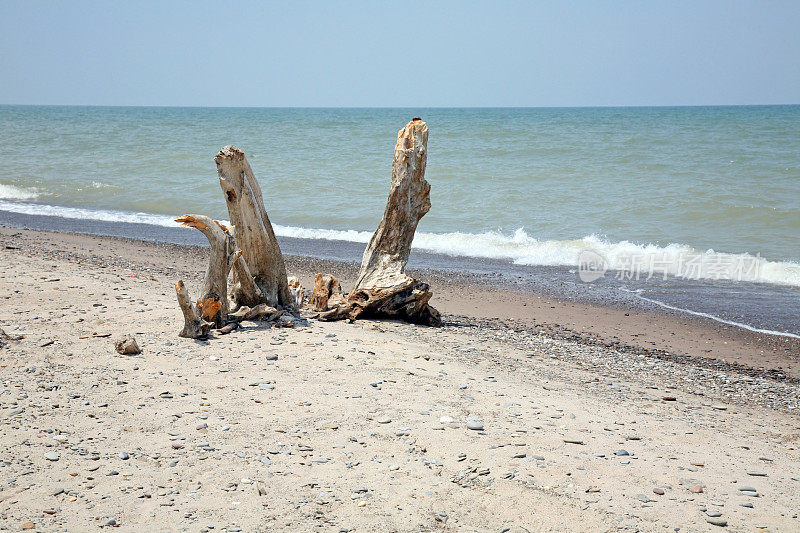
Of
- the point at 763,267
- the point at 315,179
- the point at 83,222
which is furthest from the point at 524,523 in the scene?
the point at 315,179

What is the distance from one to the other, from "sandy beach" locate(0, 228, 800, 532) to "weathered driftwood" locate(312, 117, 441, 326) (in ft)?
0.78

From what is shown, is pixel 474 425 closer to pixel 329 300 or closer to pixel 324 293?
pixel 329 300

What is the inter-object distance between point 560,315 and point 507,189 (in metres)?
11.0

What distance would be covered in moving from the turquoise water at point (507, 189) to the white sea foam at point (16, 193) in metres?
0.05

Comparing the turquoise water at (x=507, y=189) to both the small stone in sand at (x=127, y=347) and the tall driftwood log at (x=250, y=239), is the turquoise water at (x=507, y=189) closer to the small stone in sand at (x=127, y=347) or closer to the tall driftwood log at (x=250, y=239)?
the tall driftwood log at (x=250, y=239)

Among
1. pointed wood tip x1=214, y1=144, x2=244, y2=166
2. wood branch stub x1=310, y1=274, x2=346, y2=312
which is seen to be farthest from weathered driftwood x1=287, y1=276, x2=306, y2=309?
pointed wood tip x1=214, y1=144, x2=244, y2=166

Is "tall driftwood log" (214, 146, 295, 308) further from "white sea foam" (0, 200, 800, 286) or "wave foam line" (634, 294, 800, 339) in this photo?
"white sea foam" (0, 200, 800, 286)

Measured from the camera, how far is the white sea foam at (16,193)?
797 inches

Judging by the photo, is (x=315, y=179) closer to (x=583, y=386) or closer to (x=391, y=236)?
(x=391, y=236)

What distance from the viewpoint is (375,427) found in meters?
4.69

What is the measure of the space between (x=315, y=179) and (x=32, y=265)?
43.6 feet

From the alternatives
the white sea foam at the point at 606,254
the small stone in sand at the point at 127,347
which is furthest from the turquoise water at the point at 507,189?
the small stone in sand at the point at 127,347

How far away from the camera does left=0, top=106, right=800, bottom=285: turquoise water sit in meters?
13.9

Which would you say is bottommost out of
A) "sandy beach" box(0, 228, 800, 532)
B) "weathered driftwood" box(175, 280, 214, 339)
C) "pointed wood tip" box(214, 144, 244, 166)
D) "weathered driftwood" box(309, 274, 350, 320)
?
"sandy beach" box(0, 228, 800, 532)
